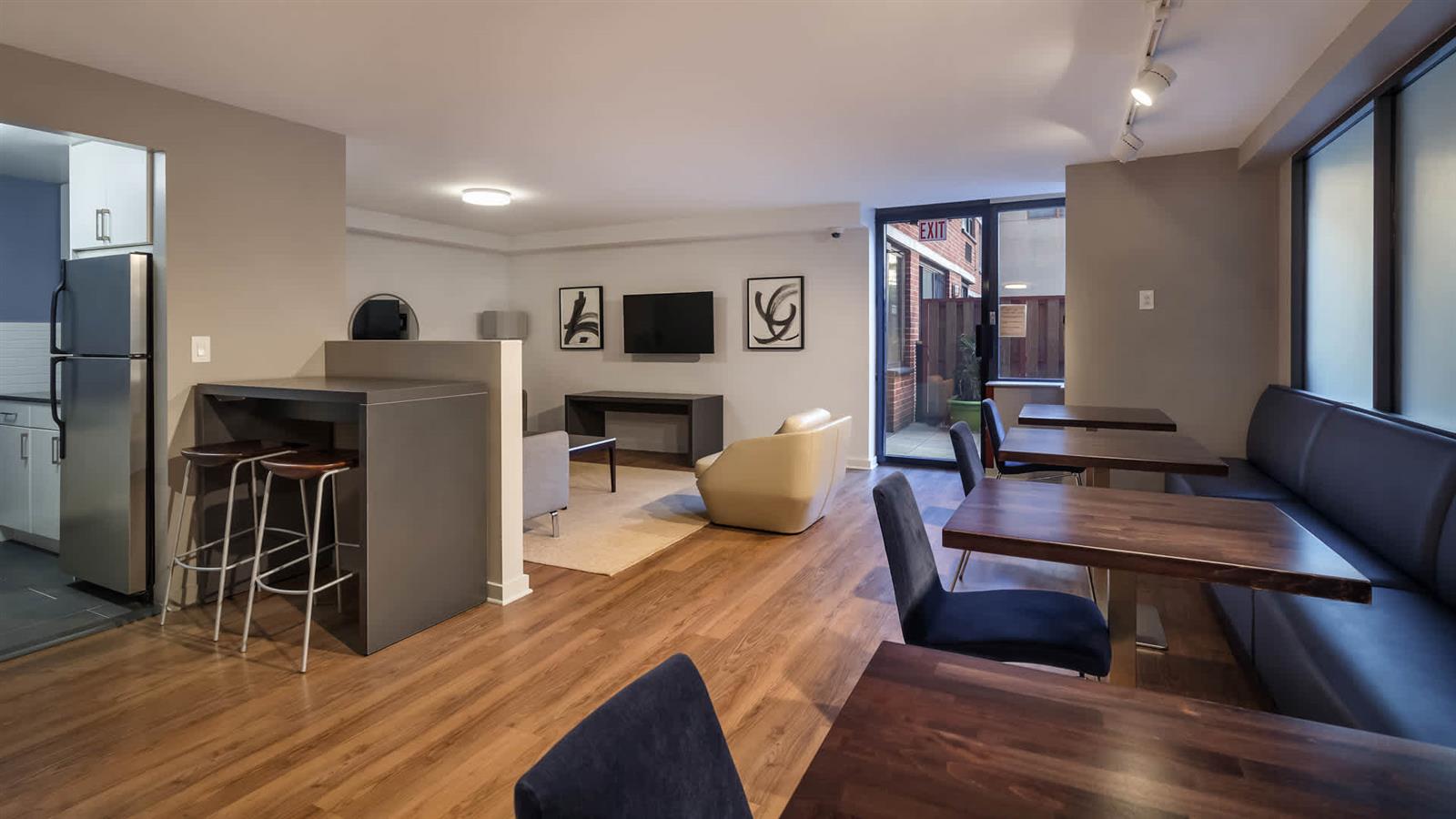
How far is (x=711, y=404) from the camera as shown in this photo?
7.29m

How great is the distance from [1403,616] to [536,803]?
2498mm

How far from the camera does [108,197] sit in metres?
3.51

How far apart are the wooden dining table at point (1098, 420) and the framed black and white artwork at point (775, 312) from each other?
3.08 m

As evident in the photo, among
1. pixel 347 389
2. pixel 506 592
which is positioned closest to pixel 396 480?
pixel 347 389

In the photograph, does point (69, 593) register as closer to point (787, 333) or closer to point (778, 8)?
point (778, 8)

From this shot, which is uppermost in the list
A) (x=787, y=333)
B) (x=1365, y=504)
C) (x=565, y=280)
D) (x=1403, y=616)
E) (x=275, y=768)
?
(x=565, y=280)

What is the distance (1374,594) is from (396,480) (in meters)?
3.32

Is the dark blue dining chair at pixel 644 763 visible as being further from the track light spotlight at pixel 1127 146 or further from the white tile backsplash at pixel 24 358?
the white tile backsplash at pixel 24 358

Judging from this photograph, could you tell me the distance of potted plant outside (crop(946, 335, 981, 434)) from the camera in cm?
664

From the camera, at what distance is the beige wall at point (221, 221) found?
312 centimetres

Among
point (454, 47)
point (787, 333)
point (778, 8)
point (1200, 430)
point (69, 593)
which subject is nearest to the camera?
point (778, 8)

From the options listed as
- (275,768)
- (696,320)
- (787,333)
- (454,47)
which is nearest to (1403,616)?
(275,768)

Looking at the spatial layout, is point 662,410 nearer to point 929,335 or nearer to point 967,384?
point 929,335

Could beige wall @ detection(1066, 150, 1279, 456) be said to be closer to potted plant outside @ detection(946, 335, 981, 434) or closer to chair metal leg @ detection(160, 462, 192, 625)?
potted plant outside @ detection(946, 335, 981, 434)
